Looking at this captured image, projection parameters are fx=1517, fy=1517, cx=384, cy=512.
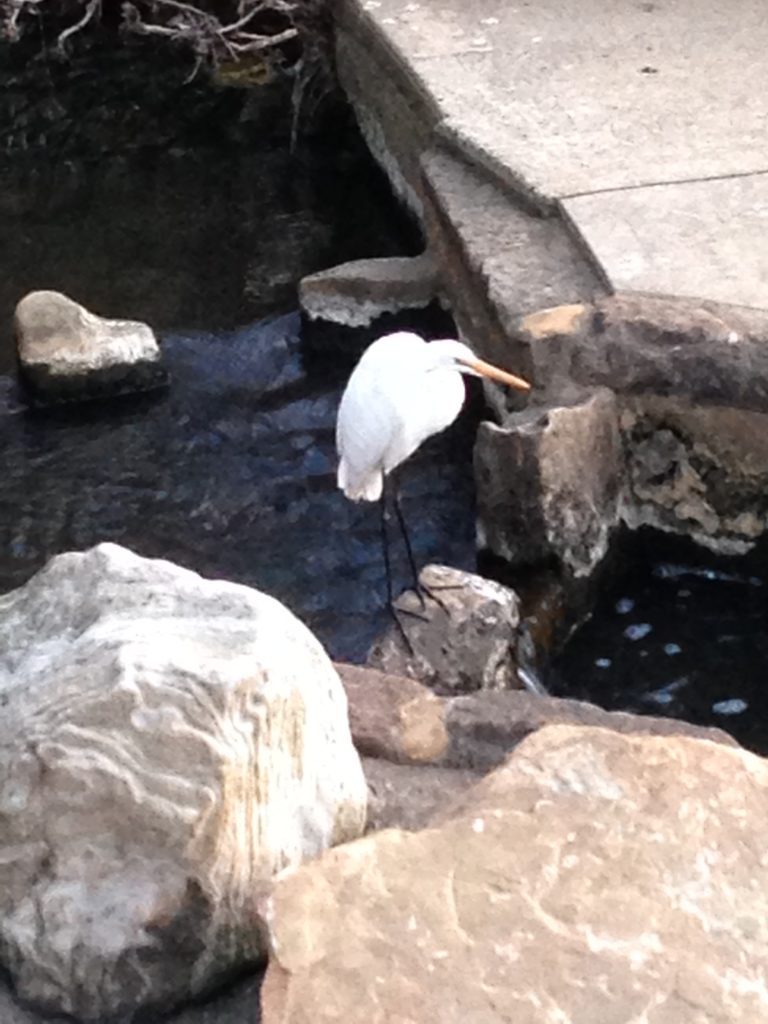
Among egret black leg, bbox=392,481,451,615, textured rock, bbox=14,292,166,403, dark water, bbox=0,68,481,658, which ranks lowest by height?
dark water, bbox=0,68,481,658

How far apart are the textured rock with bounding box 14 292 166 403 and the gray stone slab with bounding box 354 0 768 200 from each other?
3.59ft

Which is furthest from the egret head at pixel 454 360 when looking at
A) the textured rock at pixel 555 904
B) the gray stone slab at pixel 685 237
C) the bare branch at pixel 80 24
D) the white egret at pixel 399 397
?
the bare branch at pixel 80 24

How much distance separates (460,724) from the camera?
2.47 metres

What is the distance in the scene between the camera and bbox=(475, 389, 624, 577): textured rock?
3242mm

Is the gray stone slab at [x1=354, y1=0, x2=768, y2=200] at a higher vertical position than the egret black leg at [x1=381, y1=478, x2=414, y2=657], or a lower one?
higher

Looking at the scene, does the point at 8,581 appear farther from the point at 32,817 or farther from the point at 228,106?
the point at 228,106

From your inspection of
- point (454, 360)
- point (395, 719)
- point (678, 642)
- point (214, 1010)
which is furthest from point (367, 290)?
point (214, 1010)

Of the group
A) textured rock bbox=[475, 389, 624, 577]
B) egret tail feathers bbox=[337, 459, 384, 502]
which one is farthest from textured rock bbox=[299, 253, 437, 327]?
egret tail feathers bbox=[337, 459, 384, 502]

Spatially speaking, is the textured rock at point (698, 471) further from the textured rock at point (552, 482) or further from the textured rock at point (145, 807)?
the textured rock at point (145, 807)

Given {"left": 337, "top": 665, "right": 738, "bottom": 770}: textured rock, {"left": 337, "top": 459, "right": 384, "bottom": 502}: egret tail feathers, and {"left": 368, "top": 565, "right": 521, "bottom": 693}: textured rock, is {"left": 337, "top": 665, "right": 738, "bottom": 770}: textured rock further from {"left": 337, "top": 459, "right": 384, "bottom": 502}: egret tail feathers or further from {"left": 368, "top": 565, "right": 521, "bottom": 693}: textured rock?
{"left": 337, "top": 459, "right": 384, "bottom": 502}: egret tail feathers

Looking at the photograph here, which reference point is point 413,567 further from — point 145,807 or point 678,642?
point 145,807

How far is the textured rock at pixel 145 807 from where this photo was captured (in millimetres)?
1781

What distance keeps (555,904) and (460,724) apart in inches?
27.8

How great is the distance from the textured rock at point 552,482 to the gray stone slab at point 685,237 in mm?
371
